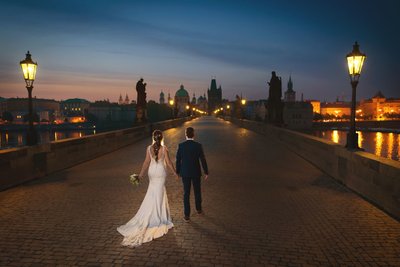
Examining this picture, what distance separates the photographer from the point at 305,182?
923 centimetres

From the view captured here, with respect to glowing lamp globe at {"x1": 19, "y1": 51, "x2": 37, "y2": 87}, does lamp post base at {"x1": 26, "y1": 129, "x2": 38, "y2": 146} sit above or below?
below

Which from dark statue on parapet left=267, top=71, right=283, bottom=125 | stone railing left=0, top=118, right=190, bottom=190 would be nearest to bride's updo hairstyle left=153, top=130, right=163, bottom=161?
stone railing left=0, top=118, right=190, bottom=190

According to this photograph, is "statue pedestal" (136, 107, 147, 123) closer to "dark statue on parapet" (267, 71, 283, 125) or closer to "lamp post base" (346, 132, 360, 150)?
"dark statue on parapet" (267, 71, 283, 125)

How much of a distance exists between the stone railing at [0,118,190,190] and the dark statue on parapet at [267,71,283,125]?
44.6ft

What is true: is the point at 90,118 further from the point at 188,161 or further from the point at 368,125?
the point at 188,161

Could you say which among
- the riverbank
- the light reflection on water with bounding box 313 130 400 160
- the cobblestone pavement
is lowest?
the light reflection on water with bounding box 313 130 400 160

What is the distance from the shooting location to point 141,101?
26.0m

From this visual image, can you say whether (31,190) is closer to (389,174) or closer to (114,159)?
(114,159)

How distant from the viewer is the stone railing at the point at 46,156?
8.63 metres

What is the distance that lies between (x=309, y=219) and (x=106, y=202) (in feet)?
14.5

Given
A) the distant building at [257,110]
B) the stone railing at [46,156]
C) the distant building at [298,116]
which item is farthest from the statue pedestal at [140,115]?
the distant building at [298,116]

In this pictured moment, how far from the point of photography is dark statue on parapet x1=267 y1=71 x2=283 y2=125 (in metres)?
24.5

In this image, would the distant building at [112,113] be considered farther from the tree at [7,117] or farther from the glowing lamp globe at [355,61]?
the glowing lamp globe at [355,61]

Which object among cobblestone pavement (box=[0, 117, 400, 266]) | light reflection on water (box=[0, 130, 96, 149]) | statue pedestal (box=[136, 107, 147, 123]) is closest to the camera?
cobblestone pavement (box=[0, 117, 400, 266])
